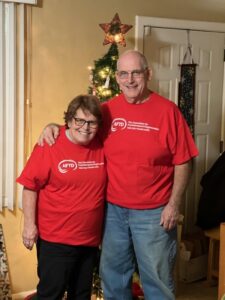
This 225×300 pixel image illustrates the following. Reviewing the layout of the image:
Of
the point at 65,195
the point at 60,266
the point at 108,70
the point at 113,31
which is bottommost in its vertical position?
the point at 60,266

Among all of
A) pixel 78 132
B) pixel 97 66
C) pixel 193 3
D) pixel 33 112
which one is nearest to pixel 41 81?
pixel 33 112

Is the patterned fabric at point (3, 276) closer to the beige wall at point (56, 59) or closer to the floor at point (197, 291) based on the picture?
the beige wall at point (56, 59)

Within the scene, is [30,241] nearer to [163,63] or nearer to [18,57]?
[18,57]

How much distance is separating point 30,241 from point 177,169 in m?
0.76

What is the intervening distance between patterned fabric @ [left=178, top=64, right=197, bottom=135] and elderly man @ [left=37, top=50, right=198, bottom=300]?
1.62 m

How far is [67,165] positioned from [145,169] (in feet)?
1.16

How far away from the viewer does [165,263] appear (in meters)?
2.17

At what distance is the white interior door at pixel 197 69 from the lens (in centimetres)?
352

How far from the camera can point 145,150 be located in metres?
2.07

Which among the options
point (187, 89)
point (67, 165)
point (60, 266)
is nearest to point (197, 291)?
point (187, 89)

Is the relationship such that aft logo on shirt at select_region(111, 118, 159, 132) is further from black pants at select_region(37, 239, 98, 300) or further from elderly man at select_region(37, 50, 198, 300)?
black pants at select_region(37, 239, 98, 300)

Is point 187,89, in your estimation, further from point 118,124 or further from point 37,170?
point 37,170

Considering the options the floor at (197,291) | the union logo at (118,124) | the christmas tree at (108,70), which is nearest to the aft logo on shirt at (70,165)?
the union logo at (118,124)

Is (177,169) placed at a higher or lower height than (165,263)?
higher
